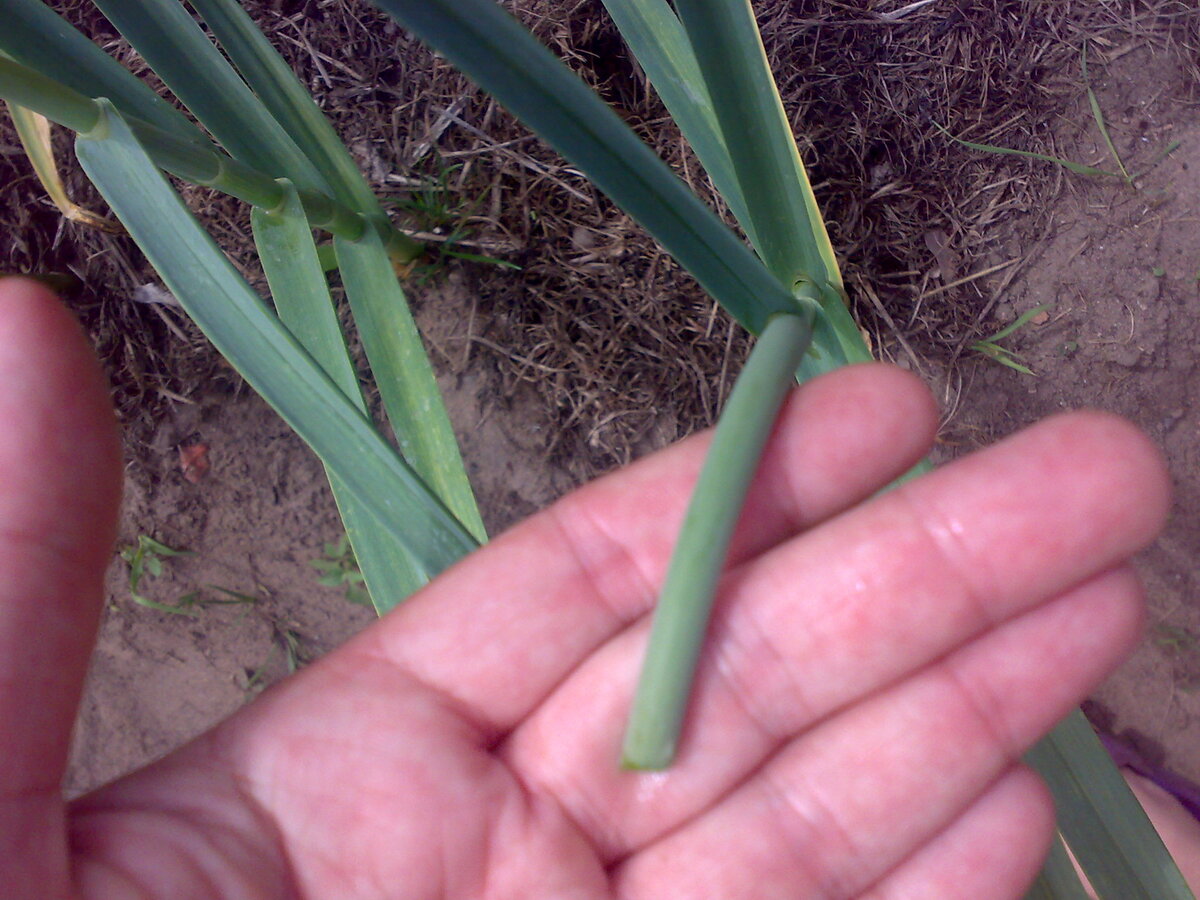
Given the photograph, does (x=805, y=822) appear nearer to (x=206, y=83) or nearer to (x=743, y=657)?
(x=743, y=657)

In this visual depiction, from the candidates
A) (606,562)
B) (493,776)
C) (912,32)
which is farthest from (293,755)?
(912,32)

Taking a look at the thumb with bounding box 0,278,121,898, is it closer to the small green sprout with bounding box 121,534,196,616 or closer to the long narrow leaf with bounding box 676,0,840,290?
the long narrow leaf with bounding box 676,0,840,290

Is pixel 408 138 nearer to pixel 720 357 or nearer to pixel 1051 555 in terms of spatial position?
pixel 720 357

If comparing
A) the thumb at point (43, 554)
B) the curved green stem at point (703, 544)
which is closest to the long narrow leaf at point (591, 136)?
the curved green stem at point (703, 544)

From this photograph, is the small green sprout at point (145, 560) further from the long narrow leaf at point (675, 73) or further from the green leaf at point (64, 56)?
the long narrow leaf at point (675, 73)

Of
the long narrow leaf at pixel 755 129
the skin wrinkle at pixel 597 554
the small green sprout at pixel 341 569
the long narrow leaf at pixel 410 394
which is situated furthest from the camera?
the small green sprout at pixel 341 569
